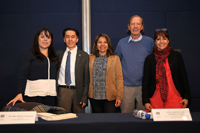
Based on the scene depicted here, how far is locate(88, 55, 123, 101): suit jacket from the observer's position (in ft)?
8.50

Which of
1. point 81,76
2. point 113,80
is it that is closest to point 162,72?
point 113,80

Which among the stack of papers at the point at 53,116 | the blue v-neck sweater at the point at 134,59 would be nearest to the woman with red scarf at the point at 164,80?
the blue v-neck sweater at the point at 134,59

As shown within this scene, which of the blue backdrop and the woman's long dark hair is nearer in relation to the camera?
the woman's long dark hair

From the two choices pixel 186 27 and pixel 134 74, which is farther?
pixel 186 27

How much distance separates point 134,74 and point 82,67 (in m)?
0.77

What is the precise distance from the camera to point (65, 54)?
2740 mm

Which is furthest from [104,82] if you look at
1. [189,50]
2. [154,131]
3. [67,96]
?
[189,50]

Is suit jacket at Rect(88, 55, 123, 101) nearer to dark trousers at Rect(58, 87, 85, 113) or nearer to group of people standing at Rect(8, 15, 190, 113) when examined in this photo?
group of people standing at Rect(8, 15, 190, 113)

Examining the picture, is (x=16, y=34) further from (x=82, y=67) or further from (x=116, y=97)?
(x=116, y=97)

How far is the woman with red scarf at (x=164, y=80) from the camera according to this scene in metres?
2.25

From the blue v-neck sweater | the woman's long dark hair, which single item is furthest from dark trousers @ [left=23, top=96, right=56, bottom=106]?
the blue v-neck sweater

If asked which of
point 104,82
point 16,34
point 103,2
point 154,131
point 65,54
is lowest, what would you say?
point 154,131

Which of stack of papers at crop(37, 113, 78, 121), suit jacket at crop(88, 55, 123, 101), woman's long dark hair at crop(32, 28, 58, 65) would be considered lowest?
stack of papers at crop(37, 113, 78, 121)

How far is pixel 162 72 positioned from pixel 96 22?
1768mm
